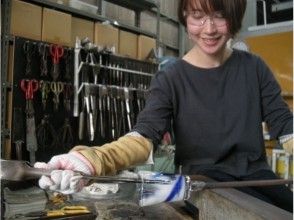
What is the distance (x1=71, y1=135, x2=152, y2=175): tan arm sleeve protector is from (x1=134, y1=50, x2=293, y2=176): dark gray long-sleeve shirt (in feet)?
0.56

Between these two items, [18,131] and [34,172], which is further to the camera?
[18,131]

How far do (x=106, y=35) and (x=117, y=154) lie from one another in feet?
4.73

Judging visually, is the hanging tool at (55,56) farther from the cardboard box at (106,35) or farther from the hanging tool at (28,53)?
the cardboard box at (106,35)

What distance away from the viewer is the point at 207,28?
2.64 feet

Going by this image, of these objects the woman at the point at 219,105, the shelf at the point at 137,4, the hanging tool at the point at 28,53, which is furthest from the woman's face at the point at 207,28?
the shelf at the point at 137,4

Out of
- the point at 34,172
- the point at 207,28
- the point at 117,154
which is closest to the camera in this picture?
the point at 34,172

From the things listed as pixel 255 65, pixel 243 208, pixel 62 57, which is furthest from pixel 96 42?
pixel 243 208

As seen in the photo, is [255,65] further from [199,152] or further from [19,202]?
[19,202]

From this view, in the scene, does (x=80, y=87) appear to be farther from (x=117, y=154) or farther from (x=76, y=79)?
(x=117, y=154)

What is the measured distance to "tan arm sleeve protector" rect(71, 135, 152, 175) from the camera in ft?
1.80

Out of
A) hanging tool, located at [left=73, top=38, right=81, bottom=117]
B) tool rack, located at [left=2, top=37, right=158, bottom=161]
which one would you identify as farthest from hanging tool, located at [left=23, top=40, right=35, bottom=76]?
hanging tool, located at [left=73, top=38, right=81, bottom=117]

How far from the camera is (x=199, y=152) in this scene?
897 mm

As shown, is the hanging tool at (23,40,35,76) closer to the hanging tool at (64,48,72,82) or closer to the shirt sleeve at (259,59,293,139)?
the hanging tool at (64,48,72,82)

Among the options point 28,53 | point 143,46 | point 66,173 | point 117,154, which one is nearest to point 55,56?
point 28,53
